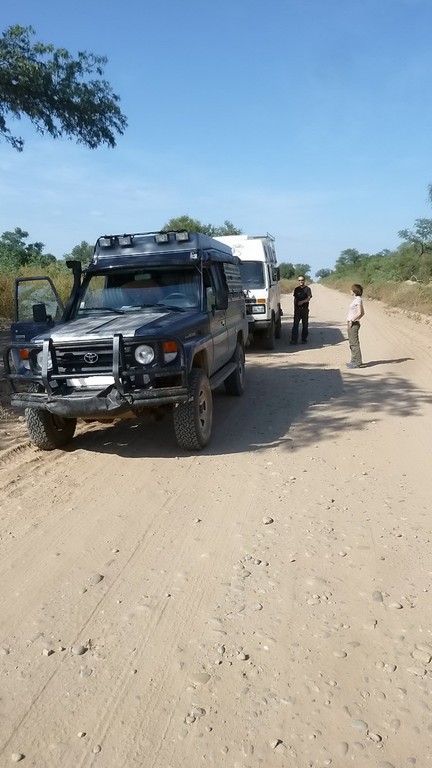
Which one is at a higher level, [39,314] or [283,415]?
[39,314]

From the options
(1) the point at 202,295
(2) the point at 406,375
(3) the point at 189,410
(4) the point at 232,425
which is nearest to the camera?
(3) the point at 189,410

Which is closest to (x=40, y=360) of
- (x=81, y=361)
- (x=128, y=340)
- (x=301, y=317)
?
(x=81, y=361)

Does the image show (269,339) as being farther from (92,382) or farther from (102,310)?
(92,382)

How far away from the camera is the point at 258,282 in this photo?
13805mm

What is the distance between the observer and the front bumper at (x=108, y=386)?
17.3 feet

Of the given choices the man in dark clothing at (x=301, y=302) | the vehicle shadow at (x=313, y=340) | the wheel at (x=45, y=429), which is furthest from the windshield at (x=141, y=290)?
the man in dark clothing at (x=301, y=302)

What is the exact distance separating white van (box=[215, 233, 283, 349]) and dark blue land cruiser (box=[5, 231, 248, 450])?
549cm

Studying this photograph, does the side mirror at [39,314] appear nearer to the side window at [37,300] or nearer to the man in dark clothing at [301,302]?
the side window at [37,300]

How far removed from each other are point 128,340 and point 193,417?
1.01 m

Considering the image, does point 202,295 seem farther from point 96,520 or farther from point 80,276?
point 96,520

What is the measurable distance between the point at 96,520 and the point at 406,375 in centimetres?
728

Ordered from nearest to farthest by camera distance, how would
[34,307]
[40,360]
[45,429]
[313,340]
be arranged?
1. [40,360]
2. [45,429]
3. [34,307]
4. [313,340]

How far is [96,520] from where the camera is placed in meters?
4.39

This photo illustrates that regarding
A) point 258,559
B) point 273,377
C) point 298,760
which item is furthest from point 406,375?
point 298,760
